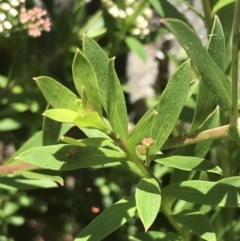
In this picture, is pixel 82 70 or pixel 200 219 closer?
pixel 82 70

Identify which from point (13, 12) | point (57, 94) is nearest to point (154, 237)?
point (57, 94)

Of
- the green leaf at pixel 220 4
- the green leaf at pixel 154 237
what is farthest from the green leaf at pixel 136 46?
the green leaf at pixel 154 237

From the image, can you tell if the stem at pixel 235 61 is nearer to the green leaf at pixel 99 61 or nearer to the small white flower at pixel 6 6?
the green leaf at pixel 99 61

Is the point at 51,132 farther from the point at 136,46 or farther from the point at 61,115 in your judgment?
the point at 136,46

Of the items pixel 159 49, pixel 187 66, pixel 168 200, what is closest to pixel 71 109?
pixel 187 66

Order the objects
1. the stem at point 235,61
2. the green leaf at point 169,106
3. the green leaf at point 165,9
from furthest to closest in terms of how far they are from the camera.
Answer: the green leaf at point 165,9
the green leaf at point 169,106
the stem at point 235,61

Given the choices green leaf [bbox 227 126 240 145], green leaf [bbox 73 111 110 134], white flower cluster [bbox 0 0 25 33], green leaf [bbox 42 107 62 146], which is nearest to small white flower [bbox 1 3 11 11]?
white flower cluster [bbox 0 0 25 33]

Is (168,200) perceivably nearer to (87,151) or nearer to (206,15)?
(87,151)
